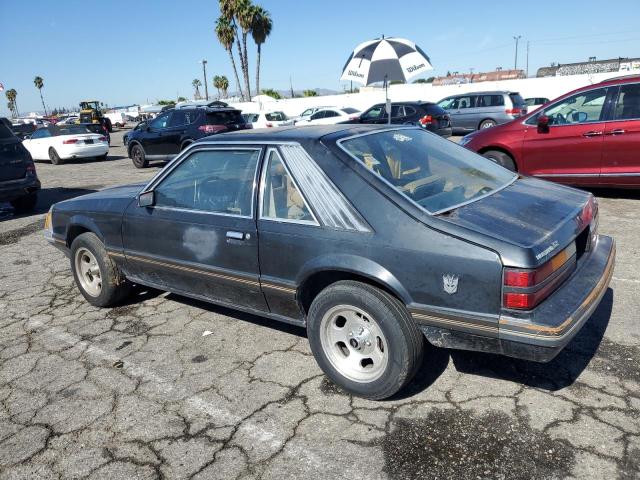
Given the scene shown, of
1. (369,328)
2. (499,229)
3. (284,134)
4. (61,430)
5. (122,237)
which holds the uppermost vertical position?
(284,134)

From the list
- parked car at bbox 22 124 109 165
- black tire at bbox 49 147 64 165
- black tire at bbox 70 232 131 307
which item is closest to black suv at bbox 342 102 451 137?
parked car at bbox 22 124 109 165

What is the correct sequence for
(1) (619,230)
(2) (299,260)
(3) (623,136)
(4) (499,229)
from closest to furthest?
(4) (499,229) → (2) (299,260) → (1) (619,230) → (3) (623,136)

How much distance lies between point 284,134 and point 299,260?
0.89 m

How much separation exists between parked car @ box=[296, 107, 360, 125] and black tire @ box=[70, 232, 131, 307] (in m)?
15.4

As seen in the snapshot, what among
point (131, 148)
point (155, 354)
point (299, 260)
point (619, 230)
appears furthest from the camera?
point (131, 148)

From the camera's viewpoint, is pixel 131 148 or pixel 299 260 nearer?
pixel 299 260

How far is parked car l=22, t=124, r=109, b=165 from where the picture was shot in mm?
16500

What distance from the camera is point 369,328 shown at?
9.12ft

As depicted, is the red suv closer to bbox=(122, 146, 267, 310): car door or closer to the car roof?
the car roof

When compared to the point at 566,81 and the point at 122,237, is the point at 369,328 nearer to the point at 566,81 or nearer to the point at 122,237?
the point at 122,237

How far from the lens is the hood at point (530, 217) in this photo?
2412mm

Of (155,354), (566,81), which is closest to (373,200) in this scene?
(155,354)

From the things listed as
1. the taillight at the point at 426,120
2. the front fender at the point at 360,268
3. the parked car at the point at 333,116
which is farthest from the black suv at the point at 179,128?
the front fender at the point at 360,268

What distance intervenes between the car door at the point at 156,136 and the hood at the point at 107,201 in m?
9.74
